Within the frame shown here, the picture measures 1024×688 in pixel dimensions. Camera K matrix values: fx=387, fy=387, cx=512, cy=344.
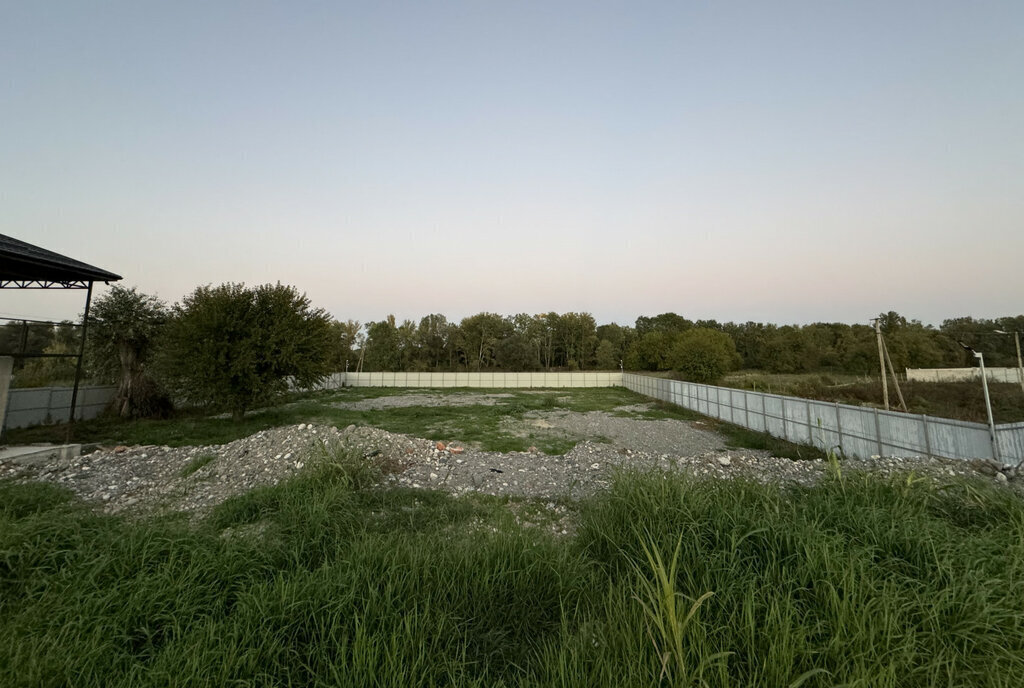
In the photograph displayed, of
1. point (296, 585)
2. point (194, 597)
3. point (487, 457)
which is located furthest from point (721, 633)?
point (487, 457)

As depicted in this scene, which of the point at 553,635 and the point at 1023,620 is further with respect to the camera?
the point at 553,635

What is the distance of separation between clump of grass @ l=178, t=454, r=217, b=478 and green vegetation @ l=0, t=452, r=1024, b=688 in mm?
3453

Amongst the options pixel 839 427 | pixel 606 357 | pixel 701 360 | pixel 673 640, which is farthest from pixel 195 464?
pixel 606 357

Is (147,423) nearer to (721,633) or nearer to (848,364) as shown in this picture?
(721,633)

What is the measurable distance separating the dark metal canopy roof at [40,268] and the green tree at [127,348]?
6.16 metres

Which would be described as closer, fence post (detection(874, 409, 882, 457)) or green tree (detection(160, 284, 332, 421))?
fence post (detection(874, 409, 882, 457))

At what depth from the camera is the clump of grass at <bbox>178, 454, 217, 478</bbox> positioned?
7.38 metres

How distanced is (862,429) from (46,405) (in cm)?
2623

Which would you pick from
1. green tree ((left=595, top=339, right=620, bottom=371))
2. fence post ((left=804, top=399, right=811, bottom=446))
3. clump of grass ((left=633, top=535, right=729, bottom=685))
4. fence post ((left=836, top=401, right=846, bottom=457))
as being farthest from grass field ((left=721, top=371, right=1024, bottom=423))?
green tree ((left=595, top=339, right=620, bottom=371))

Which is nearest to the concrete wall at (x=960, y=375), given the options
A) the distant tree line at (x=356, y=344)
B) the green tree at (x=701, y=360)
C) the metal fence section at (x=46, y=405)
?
the distant tree line at (x=356, y=344)

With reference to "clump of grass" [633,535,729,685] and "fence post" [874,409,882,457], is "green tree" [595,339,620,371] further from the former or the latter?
"clump of grass" [633,535,729,685]

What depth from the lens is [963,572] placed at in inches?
101

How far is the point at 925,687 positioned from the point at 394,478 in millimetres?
6322

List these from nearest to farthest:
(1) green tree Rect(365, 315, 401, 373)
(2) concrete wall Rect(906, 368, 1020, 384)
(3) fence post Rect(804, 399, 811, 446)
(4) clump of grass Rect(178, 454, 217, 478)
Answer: (4) clump of grass Rect(178, 454, 217, 478) < (3) fence post Rect(804, 399, 811, 446) < (2) concrete wall Rect(906, 368, 1020, 384) < (1) green tree Rect(365, 315, 401, 373)
